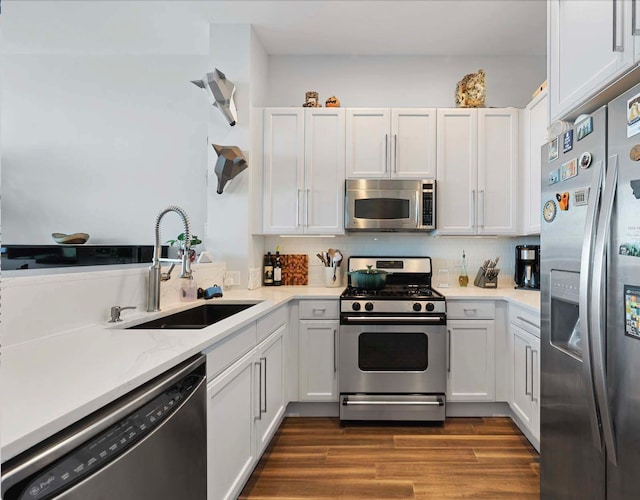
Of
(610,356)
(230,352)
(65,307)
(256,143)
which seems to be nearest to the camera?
(610,356)

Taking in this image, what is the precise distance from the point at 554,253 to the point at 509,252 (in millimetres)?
1917

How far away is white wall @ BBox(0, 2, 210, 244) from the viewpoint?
323 cm

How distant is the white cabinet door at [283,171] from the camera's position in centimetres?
297

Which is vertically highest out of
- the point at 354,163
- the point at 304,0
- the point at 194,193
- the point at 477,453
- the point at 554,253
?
the point at 304,0

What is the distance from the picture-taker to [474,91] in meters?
3.01

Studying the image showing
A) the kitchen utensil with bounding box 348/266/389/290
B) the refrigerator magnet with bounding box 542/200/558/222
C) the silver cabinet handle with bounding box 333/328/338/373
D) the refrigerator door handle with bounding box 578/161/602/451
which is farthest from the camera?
the kitchen utensil with bounding box 348/266/389/290

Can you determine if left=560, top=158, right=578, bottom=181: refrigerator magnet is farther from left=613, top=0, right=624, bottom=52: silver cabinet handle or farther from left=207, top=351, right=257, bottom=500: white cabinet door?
left=207, top=351, right=257, bottom=500: white cabinet door

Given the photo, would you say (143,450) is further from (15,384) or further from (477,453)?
(477,453)

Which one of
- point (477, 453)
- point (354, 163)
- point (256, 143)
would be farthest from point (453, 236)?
point (256, 143)

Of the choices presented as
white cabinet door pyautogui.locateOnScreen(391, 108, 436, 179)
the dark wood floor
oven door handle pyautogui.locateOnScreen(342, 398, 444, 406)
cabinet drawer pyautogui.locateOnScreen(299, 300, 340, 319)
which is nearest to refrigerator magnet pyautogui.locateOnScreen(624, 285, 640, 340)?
the dark wood floor

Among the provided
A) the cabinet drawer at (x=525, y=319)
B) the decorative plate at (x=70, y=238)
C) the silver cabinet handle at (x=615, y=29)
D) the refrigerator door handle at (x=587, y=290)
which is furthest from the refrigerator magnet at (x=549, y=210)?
the decorative plate at (x=70, y=238)

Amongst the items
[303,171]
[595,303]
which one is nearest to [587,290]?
[595,303]

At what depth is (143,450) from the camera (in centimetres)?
91

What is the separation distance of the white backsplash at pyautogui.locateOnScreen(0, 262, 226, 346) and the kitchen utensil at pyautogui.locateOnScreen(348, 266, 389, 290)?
1.57 m
